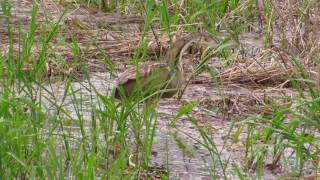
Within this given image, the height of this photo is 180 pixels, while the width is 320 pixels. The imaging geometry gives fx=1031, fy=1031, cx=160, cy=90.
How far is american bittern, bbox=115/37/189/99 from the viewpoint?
5695 millimetres

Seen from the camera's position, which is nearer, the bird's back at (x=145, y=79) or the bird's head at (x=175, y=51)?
the bird's back at (x=145, y=79)

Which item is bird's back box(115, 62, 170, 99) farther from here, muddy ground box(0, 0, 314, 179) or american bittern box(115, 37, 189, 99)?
muddy ground box(0, 0, 314, 179)

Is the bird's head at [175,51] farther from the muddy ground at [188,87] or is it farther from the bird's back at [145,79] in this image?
the muddy ground at [188,87]

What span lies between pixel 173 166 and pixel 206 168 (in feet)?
0.58

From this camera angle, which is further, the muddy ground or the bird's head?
the bird's head

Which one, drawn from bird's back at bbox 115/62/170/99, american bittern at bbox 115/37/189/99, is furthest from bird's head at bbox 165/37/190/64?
bird's back at bbox 115/62/170/99

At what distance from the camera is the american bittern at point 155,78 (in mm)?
5695

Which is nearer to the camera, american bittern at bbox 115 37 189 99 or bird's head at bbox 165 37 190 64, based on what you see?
american bittern at bbox 115 37 189 99

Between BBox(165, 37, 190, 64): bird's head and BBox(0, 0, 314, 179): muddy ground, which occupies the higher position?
BBox(165, 37, 190, 64): bird's head

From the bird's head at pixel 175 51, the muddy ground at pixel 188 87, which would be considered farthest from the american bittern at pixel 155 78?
the muddy ground at pixel 188 87

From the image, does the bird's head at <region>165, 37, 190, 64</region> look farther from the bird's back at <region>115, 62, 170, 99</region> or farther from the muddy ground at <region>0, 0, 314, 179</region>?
the muddy ground at <region>0, 0, 314, 179</region>

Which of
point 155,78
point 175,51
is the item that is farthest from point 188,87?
point 155,78

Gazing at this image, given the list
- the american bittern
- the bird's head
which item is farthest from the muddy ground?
the bird's head

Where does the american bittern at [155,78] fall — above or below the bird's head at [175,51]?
below
